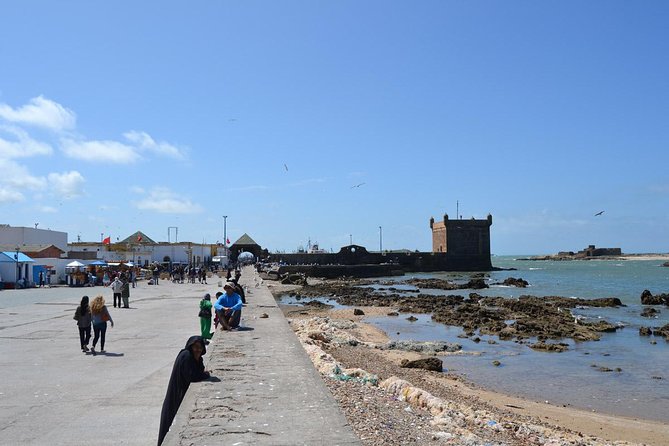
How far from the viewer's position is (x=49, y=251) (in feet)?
135

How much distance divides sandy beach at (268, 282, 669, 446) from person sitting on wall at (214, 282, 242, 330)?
6.27ft

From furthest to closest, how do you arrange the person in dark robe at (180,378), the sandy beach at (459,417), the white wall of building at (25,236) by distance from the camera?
1. the white wall of building at (25,236)
2. the sandy beach at (459,417)
3. the person in dark robe at (180,378)

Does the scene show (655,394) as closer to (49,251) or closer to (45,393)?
(45,393)

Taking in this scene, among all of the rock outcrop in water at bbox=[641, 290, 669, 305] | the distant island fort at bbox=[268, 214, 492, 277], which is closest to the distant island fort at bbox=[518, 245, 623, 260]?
the distant island fort at bbox=[268, 214, 492, 277]

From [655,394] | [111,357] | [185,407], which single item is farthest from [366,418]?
[655,394]

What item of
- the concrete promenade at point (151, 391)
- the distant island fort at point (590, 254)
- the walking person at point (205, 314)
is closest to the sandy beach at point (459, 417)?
the concrete promenade at point (151, 391)

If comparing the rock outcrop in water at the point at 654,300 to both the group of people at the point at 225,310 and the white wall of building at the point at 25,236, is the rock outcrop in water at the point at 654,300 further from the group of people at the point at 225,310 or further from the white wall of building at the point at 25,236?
the white wall of building at the point at 25,236

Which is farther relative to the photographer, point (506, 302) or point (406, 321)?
point (506, 302)

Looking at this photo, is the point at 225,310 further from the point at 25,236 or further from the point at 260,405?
the point at 25,236

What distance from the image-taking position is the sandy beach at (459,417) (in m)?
6.62

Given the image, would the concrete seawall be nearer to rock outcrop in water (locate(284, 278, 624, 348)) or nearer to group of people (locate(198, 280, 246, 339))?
group of people (locate(198, 280, 246, 339))

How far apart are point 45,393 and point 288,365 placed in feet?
11.9

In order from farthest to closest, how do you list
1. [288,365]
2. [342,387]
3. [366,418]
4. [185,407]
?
[342,387]
[288,365]
[366,418]
[185,407]

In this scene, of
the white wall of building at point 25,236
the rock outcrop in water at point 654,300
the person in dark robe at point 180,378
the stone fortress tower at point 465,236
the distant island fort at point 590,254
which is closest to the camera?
the person in dark robe at point 180,378
